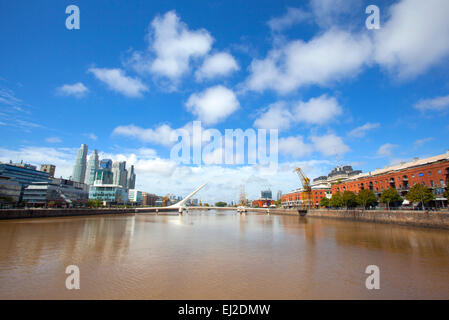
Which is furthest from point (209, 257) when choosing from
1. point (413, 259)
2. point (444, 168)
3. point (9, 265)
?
point (444, 168)

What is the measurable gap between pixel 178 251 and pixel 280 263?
8.05 m

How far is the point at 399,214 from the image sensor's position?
41.2 meters

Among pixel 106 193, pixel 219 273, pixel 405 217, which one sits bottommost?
pixel 219 273

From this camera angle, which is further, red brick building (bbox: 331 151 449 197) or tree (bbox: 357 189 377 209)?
tree (bbox: 357 189 377 209)

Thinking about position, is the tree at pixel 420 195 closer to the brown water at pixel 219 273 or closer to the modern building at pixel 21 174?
the brown water at pixel 219 273

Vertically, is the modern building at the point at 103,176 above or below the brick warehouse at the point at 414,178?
above

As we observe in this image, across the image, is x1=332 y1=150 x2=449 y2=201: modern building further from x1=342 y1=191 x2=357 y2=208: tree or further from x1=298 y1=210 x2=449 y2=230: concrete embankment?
x1=298 y1=210 x2=449 y2=230: concrete embankment

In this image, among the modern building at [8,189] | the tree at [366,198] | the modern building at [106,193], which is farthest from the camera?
the modern building at [106,193]

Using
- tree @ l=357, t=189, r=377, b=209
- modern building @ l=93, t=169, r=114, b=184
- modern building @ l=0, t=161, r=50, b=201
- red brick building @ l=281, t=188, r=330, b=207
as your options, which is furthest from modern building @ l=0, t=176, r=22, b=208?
modern building @ l=93, t=169, r=114, b=184

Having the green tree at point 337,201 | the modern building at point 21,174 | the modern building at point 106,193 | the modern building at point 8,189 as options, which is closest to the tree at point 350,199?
the green tree at point 337,201

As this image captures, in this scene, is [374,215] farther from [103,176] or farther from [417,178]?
[103,176]

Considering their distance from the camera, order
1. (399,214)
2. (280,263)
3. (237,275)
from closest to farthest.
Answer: (237,275) < (280,263) < (399,214)

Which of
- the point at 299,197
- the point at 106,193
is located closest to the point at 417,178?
the point at 299,197
